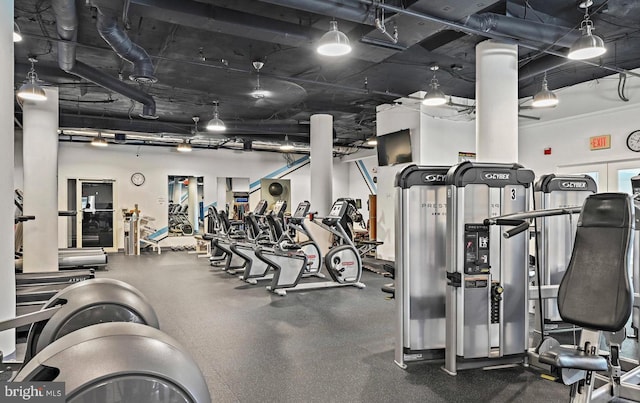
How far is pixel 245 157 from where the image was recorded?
48.8ft

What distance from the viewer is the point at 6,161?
267cm

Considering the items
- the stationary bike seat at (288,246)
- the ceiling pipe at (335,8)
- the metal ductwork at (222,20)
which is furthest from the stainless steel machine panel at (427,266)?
the stationary bike seat at (288,246)

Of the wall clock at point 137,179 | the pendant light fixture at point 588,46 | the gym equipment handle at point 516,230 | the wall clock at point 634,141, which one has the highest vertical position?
the pendant light fixture at point 588,46

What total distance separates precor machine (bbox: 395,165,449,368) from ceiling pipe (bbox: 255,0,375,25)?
1.74m

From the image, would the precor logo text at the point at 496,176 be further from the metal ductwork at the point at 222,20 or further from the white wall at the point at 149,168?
the white wall at the point at 149,168

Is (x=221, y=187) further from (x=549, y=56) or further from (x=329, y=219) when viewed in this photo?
(x=549, y=56)

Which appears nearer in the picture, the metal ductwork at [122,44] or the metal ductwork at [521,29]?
the metal ductwork at [122,44]

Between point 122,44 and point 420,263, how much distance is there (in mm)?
4106

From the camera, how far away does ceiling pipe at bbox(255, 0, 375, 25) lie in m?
4.05

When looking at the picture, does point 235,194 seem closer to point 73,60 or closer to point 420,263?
point 73,60

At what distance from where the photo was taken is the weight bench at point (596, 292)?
7.09ft

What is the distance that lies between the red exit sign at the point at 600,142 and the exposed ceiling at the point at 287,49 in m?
1.13

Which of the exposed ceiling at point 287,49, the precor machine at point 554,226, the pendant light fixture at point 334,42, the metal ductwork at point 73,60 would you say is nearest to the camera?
the metal ductwork at point 73,60
